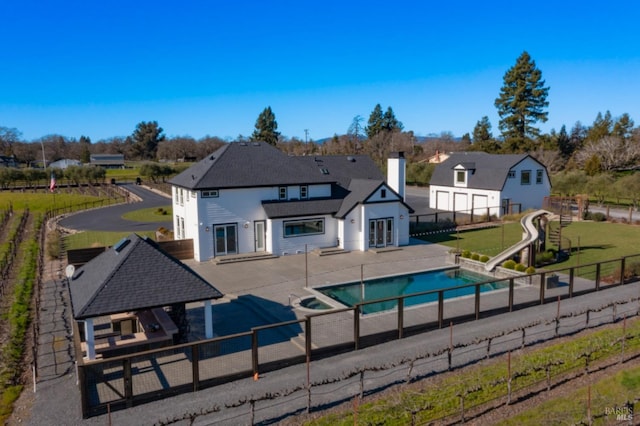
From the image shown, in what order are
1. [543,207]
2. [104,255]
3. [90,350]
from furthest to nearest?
[543,207]
[104,255]
[90,350]

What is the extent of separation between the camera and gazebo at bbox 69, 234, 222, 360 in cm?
1285

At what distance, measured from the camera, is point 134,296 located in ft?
43.2

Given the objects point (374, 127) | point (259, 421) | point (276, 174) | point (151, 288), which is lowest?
point (259, 421)

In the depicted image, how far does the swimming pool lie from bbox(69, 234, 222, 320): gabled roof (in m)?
7.14

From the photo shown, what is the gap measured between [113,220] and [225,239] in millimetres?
18642

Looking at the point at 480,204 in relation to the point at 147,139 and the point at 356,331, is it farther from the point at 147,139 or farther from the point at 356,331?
the point at 147,139

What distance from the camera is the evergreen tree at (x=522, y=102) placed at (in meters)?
69.8

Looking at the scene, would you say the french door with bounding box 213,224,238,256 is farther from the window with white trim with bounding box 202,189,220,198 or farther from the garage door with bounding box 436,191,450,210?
the garage door with bounding box 436,191,450,210

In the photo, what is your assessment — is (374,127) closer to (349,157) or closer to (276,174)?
(349,157)

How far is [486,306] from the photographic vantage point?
1739cm

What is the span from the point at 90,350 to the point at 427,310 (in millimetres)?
10463

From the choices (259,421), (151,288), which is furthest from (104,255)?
(259,421)

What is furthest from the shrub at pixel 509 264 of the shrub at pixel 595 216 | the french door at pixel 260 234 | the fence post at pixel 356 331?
the shrub at pixel 595 216

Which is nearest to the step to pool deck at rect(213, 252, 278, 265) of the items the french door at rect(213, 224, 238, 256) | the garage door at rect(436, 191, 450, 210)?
the french door at rect(213, 224, 238, 256)
